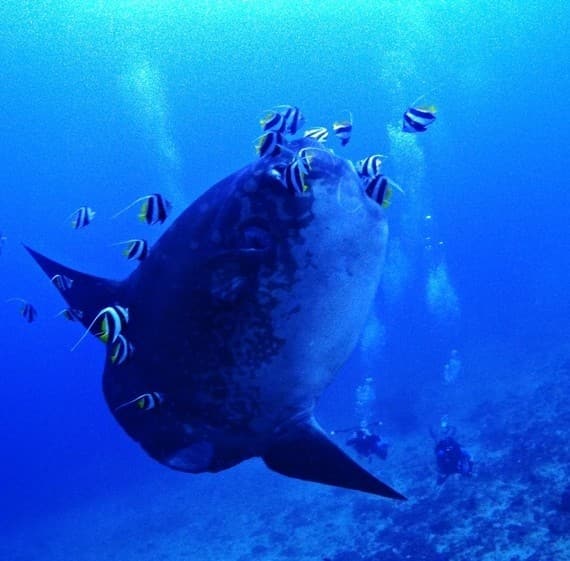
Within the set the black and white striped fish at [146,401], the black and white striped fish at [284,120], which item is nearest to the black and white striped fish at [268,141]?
the black and white striped fish at [284,120]

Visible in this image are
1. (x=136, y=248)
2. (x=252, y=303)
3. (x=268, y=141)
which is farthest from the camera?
(x=136, y=248)

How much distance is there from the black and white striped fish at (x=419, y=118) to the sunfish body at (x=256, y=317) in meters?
2.82

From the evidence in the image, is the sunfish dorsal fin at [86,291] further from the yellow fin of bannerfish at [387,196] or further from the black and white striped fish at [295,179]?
the yellow fin of bannerfish at [387,196]

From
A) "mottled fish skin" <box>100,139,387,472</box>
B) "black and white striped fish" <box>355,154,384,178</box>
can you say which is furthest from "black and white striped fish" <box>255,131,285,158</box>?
"mottled fish skin" <box>100,139,387,472</box>

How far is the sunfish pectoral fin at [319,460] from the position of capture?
2398 mm

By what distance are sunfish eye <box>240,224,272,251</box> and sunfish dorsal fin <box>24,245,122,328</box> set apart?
1.11 meters

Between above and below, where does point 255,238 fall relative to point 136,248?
below

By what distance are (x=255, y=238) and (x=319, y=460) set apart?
3.80ft

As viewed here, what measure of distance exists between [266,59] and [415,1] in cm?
3248

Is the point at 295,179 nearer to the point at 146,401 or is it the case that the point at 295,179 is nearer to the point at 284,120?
the point at 146,401

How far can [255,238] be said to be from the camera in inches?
85.6

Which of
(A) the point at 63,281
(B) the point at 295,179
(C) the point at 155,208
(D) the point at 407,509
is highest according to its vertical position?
(C) the point at 155,208

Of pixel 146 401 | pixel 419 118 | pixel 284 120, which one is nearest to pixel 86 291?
pixel 146 401

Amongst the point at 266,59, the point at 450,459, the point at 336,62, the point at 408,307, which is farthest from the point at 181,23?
the point at 450,459
